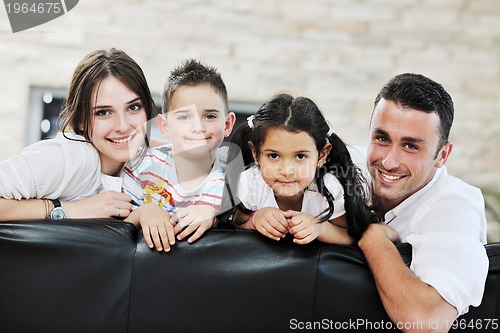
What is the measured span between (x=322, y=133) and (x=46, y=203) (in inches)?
27.5

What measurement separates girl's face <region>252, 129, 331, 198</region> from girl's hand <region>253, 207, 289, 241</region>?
6.7 inches

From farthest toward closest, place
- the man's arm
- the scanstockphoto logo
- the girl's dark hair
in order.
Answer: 1. the scanstockphoto logo
2. the girl's dark hair
3. the man's arm

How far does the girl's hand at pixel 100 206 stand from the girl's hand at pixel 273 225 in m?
0.37

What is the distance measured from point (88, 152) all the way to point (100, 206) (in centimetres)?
18

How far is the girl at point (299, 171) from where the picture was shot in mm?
1750

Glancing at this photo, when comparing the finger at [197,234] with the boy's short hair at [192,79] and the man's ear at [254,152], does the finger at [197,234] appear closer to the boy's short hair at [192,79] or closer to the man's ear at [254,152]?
the man's ear at [254,152]

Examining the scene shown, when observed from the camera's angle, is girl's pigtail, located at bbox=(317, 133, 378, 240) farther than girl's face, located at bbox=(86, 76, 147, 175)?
No

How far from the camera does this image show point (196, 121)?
1887mm

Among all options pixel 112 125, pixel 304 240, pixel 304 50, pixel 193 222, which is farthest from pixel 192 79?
pixel 304 50

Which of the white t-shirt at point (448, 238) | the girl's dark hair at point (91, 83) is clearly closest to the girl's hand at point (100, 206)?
the girl's dark hair at point (91, 83)

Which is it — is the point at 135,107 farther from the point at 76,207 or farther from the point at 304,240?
the point at 304,240

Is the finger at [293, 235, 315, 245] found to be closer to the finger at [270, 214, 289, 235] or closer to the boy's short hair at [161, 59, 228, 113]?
the finger at [270, 214, 289, 235]

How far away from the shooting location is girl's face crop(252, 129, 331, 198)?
1753 mm

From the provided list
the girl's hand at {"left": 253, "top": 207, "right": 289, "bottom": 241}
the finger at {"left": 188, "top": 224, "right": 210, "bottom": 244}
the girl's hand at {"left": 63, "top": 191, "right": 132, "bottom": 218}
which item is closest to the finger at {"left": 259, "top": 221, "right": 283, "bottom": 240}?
the girl's hand at {"left": 253, "top": 207, "right": 289, "bottom": 241}
